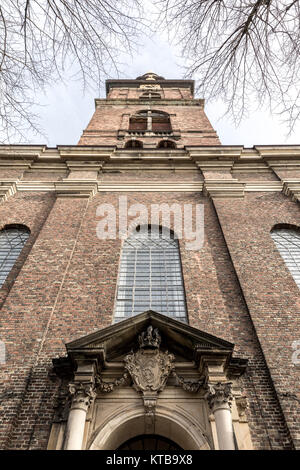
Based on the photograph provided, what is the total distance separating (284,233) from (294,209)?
1.18 meters

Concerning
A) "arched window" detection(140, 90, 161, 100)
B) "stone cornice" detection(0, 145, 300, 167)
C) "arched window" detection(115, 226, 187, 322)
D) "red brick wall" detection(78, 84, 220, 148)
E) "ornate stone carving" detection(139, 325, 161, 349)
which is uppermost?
"arched window" detection(140, 90, 161, 100)

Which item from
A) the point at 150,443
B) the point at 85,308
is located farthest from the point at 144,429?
the point at 85,308

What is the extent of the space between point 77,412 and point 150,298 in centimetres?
365

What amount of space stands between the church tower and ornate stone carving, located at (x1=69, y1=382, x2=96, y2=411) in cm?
2

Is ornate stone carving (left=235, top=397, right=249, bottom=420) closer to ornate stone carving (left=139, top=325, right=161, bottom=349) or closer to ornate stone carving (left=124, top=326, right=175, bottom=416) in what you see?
ornate stone carving (left=124, top=326, right=175, bottom=416)

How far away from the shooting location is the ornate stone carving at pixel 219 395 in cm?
569

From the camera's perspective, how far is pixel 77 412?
5.59 meters

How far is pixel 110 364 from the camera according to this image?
256 inches

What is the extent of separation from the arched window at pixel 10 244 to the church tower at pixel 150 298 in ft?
0.15

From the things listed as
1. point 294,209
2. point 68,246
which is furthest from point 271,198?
point 68,246

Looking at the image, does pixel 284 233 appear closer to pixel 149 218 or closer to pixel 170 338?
pixel 149 218

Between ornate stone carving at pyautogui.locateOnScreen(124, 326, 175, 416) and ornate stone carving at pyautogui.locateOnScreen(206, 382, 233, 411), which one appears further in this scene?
ornate stone carving at pyautogui.locateOnScreen(124, 326, 175, 416)

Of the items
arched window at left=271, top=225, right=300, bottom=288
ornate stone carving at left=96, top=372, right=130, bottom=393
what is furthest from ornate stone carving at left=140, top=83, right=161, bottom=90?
ornate stone carving at left=96, top=372, right=130, bottom=393

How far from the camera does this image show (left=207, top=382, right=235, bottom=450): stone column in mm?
5230
